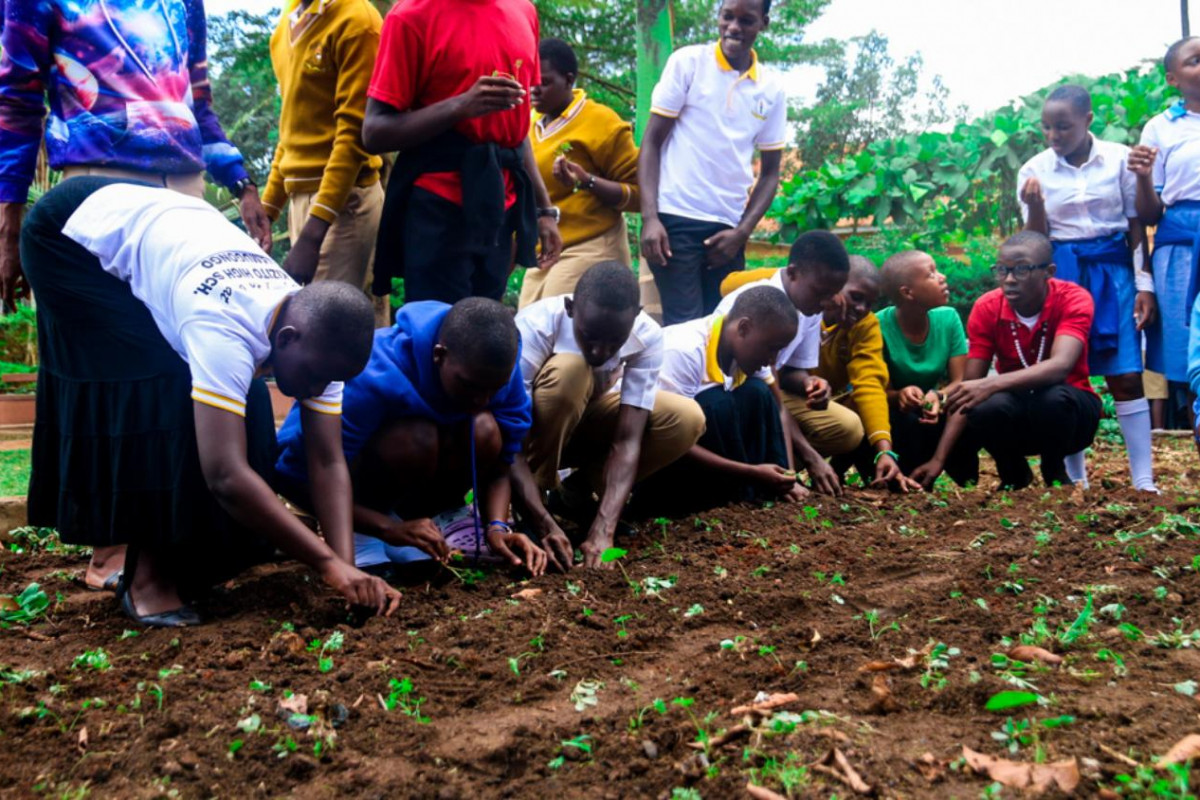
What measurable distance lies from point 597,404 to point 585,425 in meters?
0.10

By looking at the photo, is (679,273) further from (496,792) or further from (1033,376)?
(496,792)

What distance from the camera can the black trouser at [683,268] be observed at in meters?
5.19

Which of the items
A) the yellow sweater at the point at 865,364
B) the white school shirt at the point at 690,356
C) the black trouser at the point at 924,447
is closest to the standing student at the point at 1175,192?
the black trouser at the point at 924,447

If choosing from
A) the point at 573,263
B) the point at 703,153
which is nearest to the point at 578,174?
the point at 573,263

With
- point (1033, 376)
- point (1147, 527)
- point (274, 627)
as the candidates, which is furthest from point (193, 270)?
point (1033, 376)

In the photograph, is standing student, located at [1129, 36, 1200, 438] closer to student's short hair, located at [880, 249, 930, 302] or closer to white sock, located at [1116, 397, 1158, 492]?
white sock, located at [1116, 397, 1158, 492]

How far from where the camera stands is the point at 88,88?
3.46 meters

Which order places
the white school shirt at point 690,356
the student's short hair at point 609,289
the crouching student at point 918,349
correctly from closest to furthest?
the student's short hair at point 609,289 < the white school shirt at point 690,356 < the crouching student at point 918,349

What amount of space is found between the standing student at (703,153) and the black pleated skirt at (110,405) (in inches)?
103

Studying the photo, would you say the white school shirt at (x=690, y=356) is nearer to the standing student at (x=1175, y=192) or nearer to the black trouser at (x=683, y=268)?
the black trouser at (x=683, y=268)

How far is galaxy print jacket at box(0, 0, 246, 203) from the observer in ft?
11.3

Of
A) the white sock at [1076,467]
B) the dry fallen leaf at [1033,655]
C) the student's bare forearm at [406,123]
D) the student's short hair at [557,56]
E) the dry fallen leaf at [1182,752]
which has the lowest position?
the white sock at [1076,467]

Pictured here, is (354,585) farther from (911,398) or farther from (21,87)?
(911,398)

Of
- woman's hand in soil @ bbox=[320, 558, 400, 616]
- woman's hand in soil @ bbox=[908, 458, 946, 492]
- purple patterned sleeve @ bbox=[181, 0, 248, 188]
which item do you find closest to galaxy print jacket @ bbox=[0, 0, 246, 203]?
purple patterned sleeve @ bbox=[181, 0, 248, 188]
